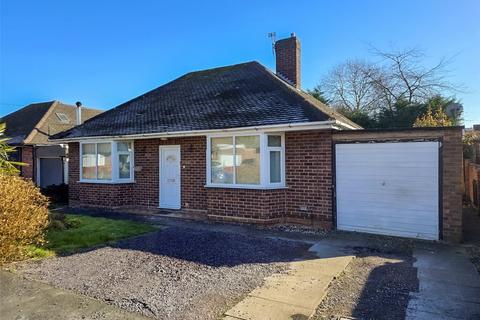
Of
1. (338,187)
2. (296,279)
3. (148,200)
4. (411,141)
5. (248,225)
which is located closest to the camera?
(296,279)

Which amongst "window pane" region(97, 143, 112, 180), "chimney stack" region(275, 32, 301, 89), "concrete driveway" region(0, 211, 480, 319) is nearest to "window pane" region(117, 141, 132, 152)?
"window pane" region(97, 143, 112, 180)

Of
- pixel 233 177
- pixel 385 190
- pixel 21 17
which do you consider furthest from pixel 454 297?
pixel 21 17

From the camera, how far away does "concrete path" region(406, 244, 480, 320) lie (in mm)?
4141

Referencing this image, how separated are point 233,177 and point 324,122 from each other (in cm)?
317

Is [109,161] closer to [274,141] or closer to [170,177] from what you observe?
[170,177]

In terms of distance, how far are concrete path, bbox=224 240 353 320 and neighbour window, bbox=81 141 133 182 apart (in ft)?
27.7

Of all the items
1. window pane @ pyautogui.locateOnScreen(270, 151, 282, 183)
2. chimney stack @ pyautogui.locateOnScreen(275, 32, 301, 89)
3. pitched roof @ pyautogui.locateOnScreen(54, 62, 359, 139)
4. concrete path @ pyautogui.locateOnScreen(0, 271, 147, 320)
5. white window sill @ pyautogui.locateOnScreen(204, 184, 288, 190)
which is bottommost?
concrete path @ pyautogui.locateOnScreen(0, 271, 147, 320)

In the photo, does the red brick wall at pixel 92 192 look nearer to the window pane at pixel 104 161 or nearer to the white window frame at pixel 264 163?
the window pane at pixel 104 161

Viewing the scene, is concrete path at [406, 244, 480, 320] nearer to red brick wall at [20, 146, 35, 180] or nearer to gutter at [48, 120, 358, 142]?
gutter at [48, 120, 358, 142]

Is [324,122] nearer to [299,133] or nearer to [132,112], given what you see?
[299,133]

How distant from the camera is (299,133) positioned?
9375mm

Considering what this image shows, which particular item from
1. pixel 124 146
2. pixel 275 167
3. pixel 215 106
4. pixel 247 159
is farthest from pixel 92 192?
pixel 275 167

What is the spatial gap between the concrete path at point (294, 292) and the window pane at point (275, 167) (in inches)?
131

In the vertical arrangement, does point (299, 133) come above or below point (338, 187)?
above
